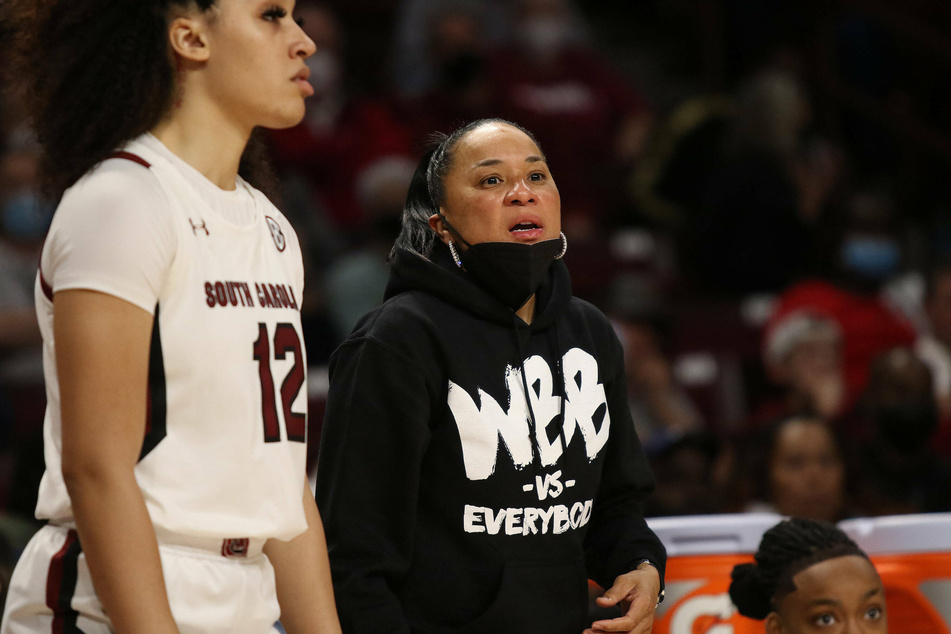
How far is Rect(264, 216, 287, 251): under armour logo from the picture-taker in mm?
1820

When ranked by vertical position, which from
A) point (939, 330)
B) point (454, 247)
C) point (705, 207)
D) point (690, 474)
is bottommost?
point (690, 474)

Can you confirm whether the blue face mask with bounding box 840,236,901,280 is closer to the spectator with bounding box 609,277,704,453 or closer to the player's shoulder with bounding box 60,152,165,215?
the spectator with bounding box 609,277,704,453

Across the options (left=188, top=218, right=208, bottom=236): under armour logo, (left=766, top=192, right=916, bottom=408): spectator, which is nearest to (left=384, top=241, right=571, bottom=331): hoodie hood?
(left=188, top=218, right=208, bottom=236): under armour logo

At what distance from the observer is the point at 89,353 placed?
1.51 meters

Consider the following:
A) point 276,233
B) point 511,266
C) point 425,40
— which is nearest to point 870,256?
point 425,40

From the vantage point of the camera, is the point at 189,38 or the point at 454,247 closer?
the point at 189,38

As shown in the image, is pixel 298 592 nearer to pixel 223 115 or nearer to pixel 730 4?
pixel 223 115

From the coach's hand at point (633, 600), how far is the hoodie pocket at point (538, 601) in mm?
50

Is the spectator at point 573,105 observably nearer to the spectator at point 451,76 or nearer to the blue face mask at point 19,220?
the spectator at point 451,76

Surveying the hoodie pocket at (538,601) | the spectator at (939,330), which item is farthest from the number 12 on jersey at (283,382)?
the spectator at (939,330)

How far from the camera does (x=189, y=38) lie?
1.69 meters

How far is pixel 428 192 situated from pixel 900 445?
3035 millimetres

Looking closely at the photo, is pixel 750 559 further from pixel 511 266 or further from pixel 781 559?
pixel 511 266

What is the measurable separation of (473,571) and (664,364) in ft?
12.0
